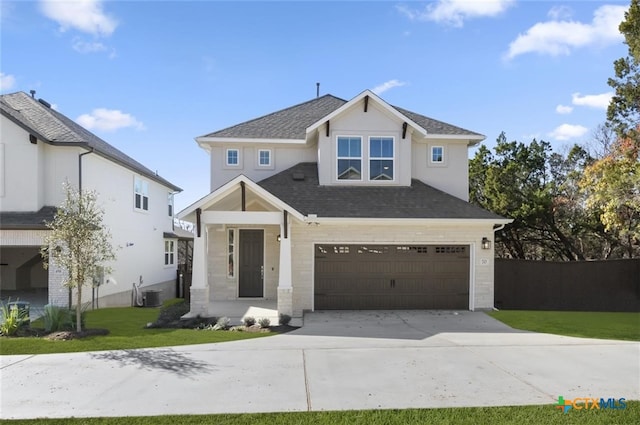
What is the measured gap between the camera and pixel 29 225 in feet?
41.7

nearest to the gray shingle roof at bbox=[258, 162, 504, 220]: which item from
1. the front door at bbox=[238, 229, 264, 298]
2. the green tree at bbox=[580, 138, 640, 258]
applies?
the front door at bbox=[238, 229, 264, 298]

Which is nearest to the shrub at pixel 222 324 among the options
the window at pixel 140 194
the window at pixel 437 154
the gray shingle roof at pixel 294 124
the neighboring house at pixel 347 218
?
the neighboring house at pixel 347 218

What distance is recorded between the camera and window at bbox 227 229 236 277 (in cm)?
1425

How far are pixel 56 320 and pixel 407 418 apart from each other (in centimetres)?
871

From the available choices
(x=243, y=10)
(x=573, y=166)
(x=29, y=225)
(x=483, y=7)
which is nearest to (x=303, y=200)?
(x=243, y=10)

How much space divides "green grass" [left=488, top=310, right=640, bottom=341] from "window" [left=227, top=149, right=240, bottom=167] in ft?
32.3

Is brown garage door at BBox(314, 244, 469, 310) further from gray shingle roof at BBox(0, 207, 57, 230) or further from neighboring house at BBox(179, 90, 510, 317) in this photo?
gray shingle roof at BBox(0, 207, 57, 230)

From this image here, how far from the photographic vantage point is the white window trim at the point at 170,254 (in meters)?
22.5

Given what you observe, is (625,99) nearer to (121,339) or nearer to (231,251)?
(231,251)

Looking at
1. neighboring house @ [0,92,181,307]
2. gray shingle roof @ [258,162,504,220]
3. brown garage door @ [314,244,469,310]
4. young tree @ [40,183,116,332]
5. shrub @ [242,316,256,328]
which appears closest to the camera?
young tree @ [40,183,116,332]

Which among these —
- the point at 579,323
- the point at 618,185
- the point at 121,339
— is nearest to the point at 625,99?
the point at 618,185

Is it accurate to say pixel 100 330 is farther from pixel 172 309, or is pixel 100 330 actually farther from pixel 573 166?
pixel 573 166

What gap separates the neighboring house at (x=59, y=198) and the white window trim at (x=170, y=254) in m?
0.57

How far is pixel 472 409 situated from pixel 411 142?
36.2ft
